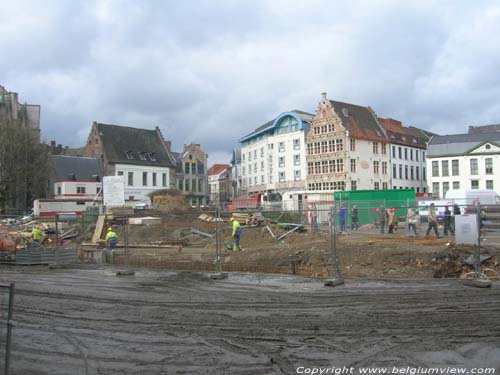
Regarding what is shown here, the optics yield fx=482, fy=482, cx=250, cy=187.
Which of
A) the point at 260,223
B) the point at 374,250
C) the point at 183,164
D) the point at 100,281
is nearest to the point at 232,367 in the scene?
the point at 100,281

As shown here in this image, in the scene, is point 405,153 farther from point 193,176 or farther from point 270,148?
point 193,176

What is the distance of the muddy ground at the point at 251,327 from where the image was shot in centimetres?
639

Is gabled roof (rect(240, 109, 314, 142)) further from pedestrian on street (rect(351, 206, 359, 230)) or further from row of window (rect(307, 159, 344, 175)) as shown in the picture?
pedestrian on street (rect(351, 206, 359, 230))

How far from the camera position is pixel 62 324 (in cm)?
873

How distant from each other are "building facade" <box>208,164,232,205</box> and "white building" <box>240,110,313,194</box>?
122 ft

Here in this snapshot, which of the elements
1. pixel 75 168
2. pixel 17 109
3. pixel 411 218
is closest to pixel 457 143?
pixel 411 218

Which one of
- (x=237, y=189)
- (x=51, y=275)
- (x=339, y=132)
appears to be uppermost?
(x=339, y=132)

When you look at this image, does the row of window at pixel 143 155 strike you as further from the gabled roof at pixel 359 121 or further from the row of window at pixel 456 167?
the row of window at pixel 456 167

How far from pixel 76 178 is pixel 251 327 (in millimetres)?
62289

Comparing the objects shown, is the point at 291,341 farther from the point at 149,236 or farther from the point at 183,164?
the point at 183,164

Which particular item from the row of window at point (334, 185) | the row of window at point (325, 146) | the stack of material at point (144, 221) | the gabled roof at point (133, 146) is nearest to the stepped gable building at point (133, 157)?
the gabled roof at point (133, 146)

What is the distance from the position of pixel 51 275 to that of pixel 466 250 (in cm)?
1367

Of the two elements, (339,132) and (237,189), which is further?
(237,189)

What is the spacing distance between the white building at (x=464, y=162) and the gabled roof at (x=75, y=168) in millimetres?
47284
